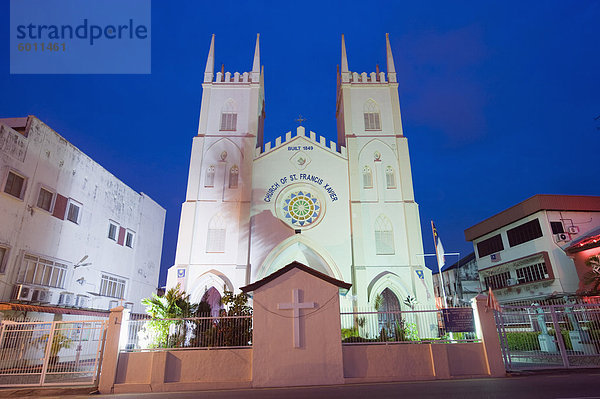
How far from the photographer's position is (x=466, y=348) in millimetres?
10102

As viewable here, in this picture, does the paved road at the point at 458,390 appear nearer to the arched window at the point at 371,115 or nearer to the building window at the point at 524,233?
the building window at the point at 524,233

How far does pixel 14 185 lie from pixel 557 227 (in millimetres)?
29350

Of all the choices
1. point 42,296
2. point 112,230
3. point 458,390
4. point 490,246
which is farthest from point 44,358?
point 490,246

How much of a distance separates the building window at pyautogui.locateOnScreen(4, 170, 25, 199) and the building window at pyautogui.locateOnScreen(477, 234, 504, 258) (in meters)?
29.5

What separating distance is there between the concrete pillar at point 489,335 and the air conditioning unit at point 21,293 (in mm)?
17049

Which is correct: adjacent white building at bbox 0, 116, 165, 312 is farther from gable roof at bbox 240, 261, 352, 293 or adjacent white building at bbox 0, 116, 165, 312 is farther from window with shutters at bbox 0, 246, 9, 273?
gable roof at bbox 240, 261, 352, 293

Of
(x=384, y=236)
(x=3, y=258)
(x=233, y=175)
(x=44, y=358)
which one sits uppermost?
(x=233, y=175)

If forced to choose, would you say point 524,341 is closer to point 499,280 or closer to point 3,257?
point 499,280

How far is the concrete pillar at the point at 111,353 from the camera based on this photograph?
371 inches

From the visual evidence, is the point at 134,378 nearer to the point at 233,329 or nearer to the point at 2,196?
the point at 233,329

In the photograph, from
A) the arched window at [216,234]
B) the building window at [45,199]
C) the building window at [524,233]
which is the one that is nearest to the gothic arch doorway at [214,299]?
the arched window at [216,234]

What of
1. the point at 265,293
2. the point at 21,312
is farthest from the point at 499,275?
the point at 21,312

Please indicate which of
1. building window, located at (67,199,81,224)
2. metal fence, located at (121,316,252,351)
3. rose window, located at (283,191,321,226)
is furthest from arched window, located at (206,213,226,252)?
metal fence, located at (121,316,252,351)

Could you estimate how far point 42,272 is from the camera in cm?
1655
